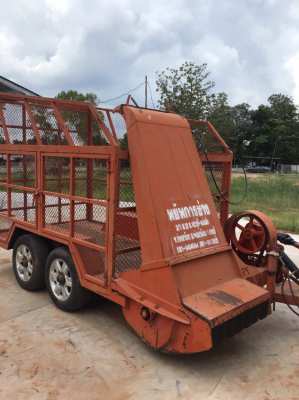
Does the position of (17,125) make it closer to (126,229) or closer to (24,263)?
(24,263)

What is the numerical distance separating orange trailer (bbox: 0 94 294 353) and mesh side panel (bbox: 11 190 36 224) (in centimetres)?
2

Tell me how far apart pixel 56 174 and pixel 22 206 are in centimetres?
85

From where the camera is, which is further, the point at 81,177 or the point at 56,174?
the point at 56,174

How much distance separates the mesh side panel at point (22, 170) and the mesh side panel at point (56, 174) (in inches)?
13.6

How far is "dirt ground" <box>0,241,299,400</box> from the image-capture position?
3270mm

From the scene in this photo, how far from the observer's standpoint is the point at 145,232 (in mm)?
3811

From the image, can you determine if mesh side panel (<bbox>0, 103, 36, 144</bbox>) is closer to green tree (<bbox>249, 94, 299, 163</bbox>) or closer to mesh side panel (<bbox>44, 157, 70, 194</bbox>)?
mesh side panel (<bbox>44, 157, 70, 194</bbox>)

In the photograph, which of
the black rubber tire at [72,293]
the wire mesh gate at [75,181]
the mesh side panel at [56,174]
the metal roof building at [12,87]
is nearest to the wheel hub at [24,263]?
the wire mesh gate at [75,181]

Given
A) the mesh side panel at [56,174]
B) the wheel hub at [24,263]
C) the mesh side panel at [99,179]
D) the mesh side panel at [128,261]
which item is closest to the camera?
the mesh side panel at [99,179]

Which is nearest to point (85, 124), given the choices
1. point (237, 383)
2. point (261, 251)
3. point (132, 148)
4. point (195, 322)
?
point (132, 148)

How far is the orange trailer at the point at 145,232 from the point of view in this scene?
363cm

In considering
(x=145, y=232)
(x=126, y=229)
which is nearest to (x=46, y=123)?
(x=126, y=229)

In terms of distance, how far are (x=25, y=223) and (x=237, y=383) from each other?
3.36m

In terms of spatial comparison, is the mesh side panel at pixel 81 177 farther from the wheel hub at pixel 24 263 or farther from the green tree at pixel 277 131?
the green tree at pixel 277 131
